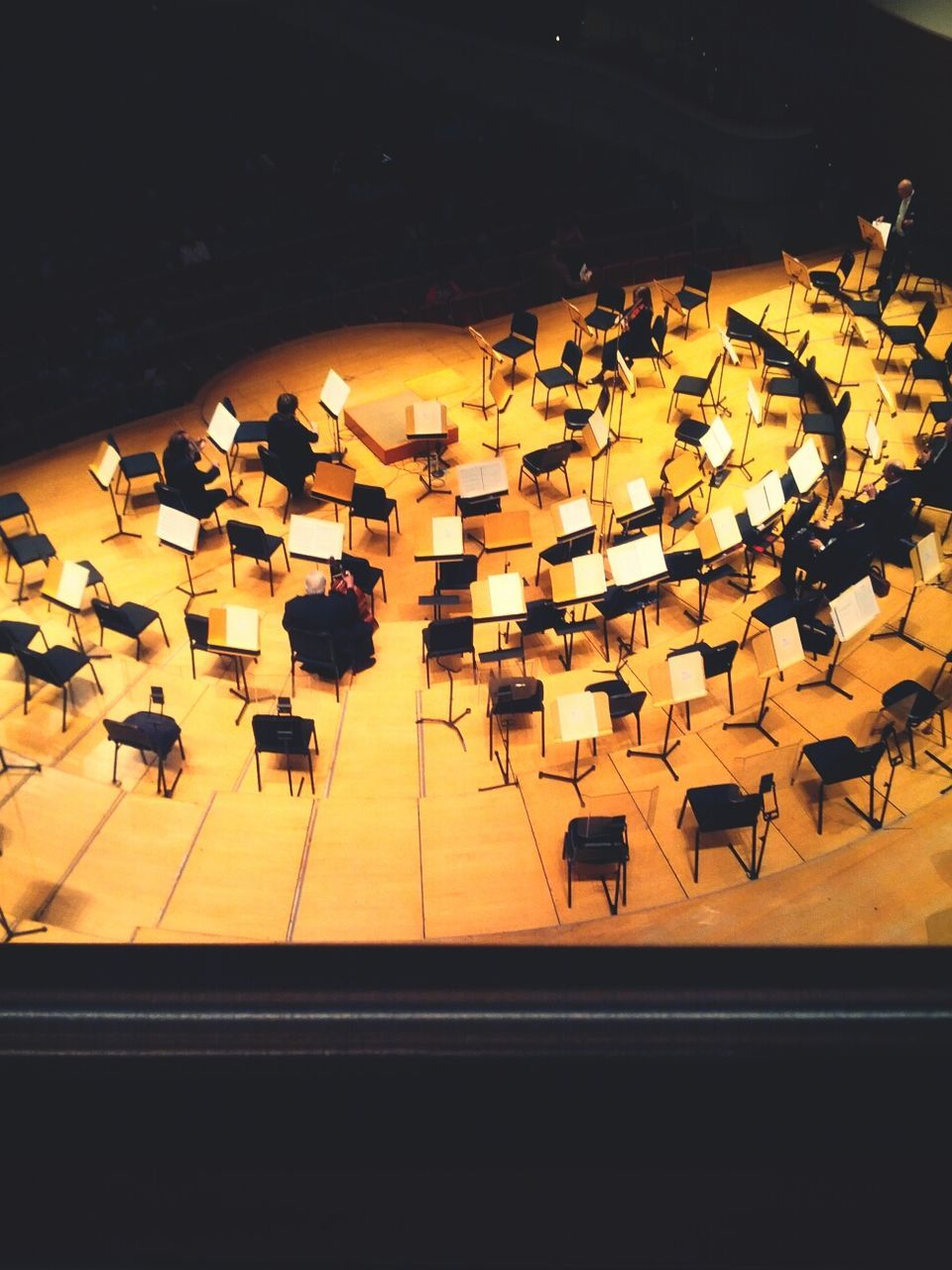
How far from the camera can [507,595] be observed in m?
8.38

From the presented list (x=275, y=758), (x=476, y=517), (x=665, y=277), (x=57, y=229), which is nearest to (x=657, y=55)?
(x=665, y=277)

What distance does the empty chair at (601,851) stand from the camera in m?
6.79

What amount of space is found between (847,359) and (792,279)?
1.18 m

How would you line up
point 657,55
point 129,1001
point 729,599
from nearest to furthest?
point 129,1001 → point 729,599 → point 657,55

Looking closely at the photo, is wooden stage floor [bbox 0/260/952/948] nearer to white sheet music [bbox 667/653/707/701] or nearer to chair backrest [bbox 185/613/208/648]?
chair backrest [bbox 185/613/208/648]

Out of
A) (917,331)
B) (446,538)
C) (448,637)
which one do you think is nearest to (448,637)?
(448,637)

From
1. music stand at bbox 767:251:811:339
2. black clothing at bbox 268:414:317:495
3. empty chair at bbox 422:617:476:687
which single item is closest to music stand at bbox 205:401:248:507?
black clothing at bbox 268:414:317:495

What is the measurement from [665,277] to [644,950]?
587 inches

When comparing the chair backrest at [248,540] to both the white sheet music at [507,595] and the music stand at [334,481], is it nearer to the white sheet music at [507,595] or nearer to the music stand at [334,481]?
the music stand at [334,481]

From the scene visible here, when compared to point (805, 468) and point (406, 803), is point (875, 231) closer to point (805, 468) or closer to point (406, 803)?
point (805, 468)

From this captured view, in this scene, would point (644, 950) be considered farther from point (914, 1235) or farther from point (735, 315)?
point (735, 315)

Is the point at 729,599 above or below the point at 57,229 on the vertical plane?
below

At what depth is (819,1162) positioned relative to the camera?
109 centimetres

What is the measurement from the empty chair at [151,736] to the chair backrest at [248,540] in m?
1.66
